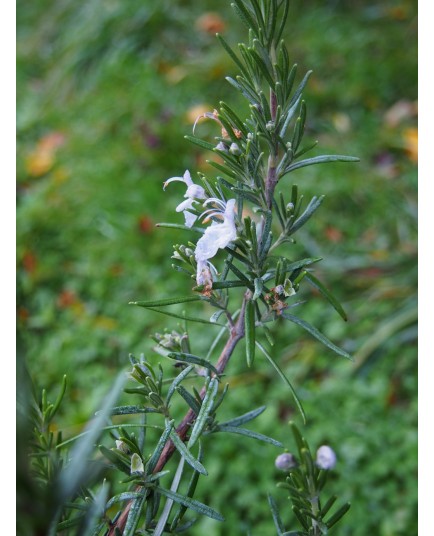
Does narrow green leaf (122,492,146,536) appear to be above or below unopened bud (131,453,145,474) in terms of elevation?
below

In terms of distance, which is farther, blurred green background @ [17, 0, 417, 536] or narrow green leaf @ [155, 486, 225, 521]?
blurred green background @ [17, 0, 417, 536]

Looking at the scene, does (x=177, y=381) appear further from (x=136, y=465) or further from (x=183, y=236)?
(x=183, y=236)

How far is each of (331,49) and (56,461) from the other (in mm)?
1983

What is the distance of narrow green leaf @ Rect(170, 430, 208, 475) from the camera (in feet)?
1.37

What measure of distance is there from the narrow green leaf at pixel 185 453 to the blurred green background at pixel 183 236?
0.57m

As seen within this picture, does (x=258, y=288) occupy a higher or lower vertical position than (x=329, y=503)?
higher

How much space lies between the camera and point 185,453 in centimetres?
43

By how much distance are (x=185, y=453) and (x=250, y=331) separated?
93mm

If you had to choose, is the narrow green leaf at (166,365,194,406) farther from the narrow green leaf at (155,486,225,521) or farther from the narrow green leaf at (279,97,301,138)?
the narrow green leaf at (279,97,301,138)

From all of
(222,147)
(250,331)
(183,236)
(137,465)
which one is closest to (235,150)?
(222,147)

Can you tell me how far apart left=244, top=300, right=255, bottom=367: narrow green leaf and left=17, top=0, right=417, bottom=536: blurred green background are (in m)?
0.60

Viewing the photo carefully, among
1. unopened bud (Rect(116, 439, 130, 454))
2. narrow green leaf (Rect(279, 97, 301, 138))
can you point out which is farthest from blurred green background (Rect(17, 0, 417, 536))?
narrow green leaf (Rect(279, 97, 301, 138))

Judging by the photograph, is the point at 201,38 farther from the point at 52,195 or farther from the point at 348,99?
the point at 52,195

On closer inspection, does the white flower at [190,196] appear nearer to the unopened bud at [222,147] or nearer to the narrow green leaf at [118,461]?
the unopened bud at [222,147]
